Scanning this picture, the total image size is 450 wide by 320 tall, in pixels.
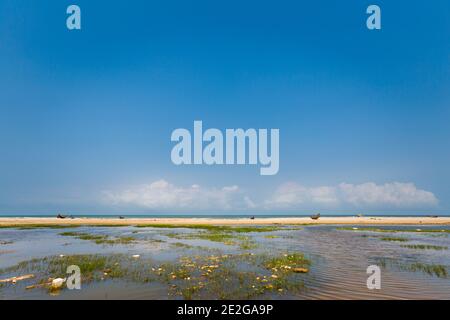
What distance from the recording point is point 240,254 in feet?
75.2

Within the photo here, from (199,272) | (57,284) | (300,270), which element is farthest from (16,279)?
(300,270)

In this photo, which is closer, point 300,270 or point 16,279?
point 16,279

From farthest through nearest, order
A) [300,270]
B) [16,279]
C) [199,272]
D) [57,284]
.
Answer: [300,270]
[199,272]
[16,279]
[57,284]

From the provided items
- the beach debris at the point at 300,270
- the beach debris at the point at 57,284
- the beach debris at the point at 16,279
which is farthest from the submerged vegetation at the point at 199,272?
the beach debris at the point at 16,279

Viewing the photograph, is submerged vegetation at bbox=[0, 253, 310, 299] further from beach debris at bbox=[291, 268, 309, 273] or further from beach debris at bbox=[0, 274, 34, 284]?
beach debris at bbox=[0, 274, 34, 284]

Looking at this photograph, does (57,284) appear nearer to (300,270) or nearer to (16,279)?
(16,279)

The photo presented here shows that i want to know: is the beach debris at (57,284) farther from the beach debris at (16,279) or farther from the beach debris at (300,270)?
the beach debris at (300,270)

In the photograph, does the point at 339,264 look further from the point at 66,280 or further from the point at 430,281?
the point at 66,280

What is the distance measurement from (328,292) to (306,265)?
19.7 ft

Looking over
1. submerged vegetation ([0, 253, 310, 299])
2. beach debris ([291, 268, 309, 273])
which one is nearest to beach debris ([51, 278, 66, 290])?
submerged vegetation ([0, 253, 310, 299])
